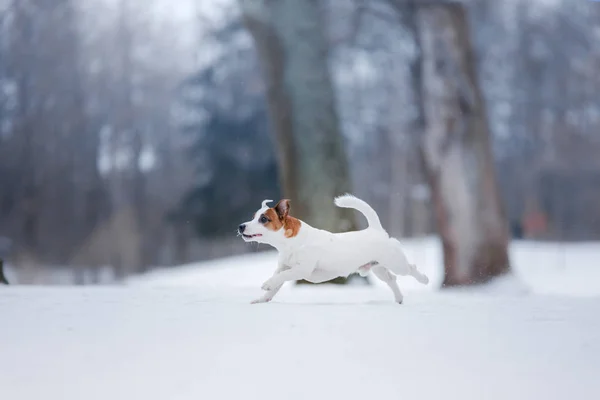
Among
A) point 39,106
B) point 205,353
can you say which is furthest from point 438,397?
point 39,106

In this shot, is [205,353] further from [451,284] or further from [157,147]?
[157,147]

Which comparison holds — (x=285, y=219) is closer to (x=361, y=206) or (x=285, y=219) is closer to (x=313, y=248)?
(x=313, y=248)

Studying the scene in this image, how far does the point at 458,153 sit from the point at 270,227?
239 cm

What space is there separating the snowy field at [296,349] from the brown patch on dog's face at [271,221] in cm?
21

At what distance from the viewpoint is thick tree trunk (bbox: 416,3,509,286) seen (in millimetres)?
3807

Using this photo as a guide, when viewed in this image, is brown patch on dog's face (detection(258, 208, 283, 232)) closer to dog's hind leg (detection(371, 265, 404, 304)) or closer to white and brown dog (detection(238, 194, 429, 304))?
white and brown dog (detection(238, 194, 429, 304))

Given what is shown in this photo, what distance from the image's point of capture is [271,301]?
1902 millimetres

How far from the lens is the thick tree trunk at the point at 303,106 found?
364cm

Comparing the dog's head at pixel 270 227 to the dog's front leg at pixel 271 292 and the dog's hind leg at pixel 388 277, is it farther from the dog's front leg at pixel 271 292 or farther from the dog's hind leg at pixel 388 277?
the dog's hind leg at pixel 388 277

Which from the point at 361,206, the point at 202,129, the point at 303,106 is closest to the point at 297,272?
the point at 361,206

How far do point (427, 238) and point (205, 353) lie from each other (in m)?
5.97

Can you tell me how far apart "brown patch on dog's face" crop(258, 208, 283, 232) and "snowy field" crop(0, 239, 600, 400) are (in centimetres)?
21

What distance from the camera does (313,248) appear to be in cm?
172

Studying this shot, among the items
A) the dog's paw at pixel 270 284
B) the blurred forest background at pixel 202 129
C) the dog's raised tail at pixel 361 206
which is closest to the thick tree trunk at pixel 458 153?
the blurred forest background at pixel 202 129
